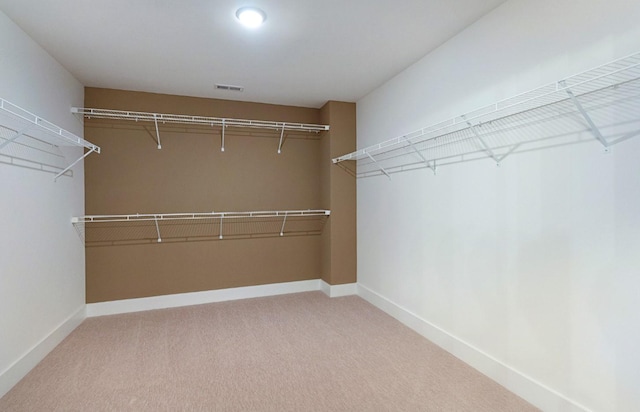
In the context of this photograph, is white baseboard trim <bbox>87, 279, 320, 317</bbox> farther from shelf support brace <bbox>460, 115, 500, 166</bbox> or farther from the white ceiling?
shelf support brace <bbox>460, 115, 500, 166</bbox>

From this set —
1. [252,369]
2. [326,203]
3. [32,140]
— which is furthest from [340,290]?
[32,140]

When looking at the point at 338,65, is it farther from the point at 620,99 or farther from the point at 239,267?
the point at 239,267

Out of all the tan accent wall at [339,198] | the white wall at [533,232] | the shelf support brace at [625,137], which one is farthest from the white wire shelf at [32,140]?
the shelf support brace at [625,137]

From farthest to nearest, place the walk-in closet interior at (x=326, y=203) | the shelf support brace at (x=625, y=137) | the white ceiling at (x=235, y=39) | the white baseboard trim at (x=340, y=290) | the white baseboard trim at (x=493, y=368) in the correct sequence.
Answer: the white baseboard trim at (x=340, y=290) → the white ceiling at (x=235, y=39) → the white baseboard trim at (x=493, y=368) → the walk-in closet interior at (x=326, y=203) → the shelf support brace at (x=625, y=137)

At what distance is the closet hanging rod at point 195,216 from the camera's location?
321 centimetres

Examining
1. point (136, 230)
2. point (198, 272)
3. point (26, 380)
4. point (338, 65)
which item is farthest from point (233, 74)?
point (26, 380)

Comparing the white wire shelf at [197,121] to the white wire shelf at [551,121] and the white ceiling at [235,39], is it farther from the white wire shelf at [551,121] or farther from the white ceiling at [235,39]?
the white wire shelf at [551,121]

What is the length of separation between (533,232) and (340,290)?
236 cm

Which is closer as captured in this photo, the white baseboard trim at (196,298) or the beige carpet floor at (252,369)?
the beige carpet floor at (252,369)

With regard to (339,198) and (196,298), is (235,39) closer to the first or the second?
(339,198)

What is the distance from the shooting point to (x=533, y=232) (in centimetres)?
182

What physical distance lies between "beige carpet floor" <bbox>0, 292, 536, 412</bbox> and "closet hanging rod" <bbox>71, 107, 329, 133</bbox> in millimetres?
1958

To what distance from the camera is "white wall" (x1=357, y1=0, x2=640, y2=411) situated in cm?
145

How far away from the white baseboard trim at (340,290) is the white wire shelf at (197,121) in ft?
5.61
